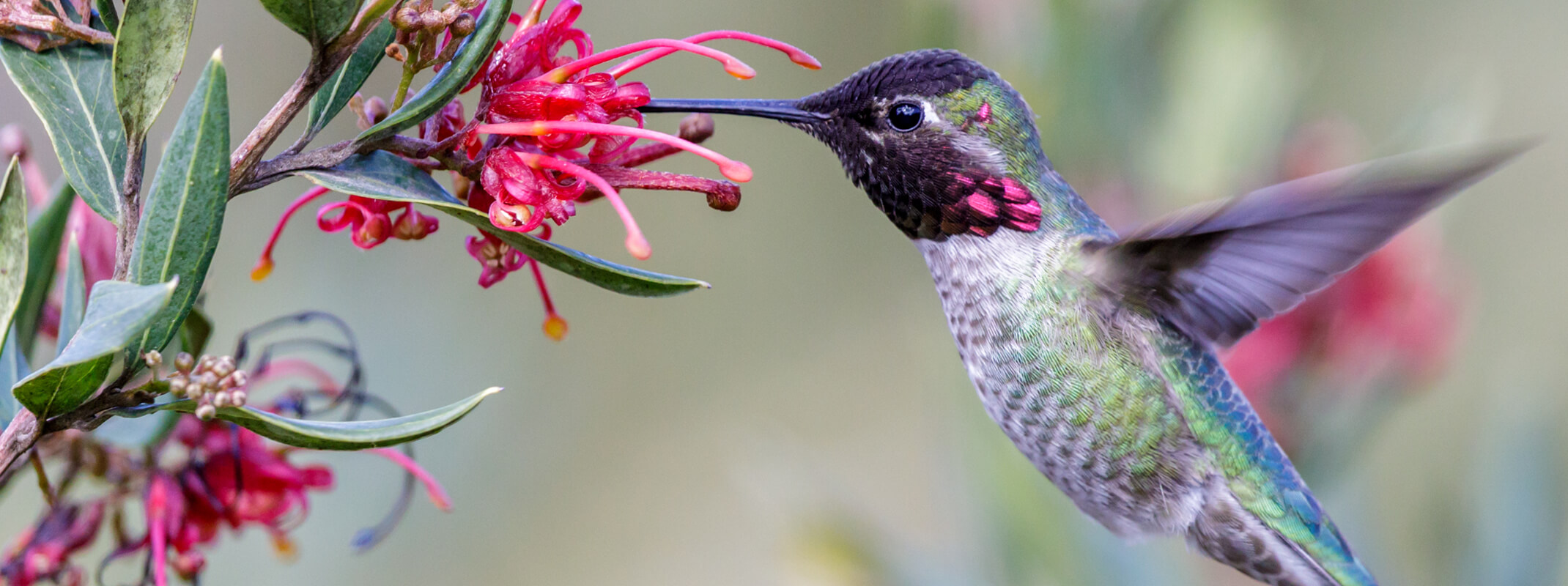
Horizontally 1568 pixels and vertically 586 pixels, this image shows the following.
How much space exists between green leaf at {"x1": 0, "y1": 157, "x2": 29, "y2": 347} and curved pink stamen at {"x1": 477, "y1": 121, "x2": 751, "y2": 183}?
29 centimetres

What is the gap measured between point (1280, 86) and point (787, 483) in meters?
1.26

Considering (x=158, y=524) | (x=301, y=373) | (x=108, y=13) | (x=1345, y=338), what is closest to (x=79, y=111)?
(x=108, y=13)

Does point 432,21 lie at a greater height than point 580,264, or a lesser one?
greater

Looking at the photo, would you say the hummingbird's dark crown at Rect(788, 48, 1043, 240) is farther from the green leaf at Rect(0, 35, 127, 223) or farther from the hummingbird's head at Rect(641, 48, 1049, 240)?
the green leaf at Rect(0, 35, 127, 223)

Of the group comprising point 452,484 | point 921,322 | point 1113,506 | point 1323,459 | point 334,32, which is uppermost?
point 334,32

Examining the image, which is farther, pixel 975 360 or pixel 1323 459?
pixel 1323 459

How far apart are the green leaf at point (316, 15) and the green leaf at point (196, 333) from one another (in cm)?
32

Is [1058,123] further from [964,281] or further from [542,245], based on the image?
[542,245]

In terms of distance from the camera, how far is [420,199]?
731 millimetres

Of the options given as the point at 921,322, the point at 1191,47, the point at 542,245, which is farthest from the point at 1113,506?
the point at 921,322

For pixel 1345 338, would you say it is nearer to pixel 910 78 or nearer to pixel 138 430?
pixel 910 78

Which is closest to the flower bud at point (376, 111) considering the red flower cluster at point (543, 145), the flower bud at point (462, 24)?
the red flower cluster at point (543, 145)

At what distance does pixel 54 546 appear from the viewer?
39.8 inches

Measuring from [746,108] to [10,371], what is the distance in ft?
2.03
